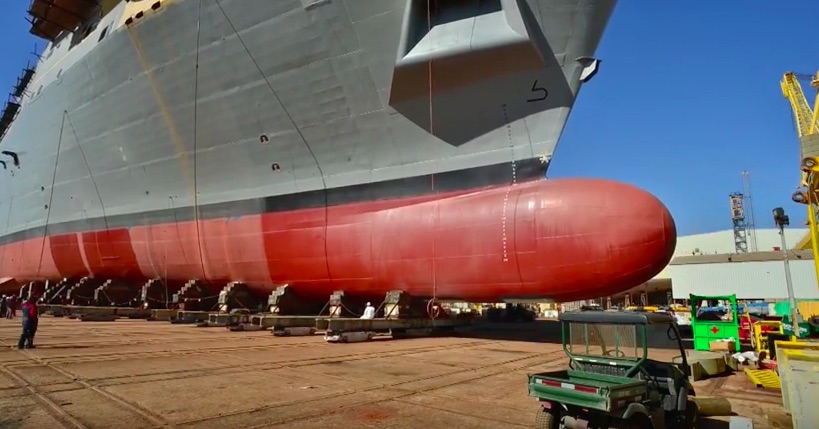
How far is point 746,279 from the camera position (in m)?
37.5

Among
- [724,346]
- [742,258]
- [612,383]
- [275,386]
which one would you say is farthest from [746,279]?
[275,386]

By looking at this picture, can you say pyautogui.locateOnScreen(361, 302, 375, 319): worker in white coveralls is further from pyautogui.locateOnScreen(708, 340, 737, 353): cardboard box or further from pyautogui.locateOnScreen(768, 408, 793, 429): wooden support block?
pyautogui.locateOnScreen(768, 408, 793, 429): wooden support block

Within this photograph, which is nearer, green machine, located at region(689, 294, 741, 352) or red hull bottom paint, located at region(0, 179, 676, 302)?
red hull bottom paint, located at region(0, 179, 676, 302)

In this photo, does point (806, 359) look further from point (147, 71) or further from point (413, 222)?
point (147, 71)

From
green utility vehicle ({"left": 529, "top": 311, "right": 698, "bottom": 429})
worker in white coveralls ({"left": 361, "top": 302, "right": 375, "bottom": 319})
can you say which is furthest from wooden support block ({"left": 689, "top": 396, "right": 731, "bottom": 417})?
worker in white coveralls ({"left": 361, "top": 302, "right": 375, "bottom": 319})

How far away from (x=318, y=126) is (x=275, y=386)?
26.1 ft

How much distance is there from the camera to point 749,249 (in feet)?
211

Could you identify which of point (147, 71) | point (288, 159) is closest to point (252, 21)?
point (288, 159)

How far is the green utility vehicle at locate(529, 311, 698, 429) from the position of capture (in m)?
3.63

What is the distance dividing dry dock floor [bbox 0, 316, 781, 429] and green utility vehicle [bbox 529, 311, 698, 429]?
2.64 ft

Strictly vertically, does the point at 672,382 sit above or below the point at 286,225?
below

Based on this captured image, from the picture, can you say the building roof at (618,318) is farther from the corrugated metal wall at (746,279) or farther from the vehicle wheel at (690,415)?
the corrugated metal wall at (746,279)

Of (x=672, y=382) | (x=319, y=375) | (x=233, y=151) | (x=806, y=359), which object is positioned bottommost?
(x=319, y=375)

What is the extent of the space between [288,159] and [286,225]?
70.8 inches
